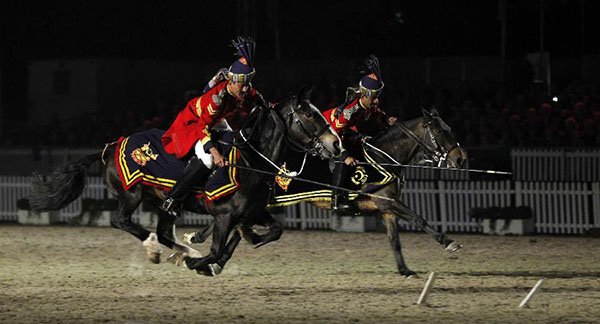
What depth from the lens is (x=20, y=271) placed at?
14.2m

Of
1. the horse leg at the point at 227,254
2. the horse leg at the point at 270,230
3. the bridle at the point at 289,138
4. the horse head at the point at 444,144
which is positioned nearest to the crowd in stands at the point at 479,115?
the horse head at the point at 444,144

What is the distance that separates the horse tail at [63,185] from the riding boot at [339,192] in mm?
3272

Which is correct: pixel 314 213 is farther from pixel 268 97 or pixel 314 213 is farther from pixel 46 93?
pixel 46 93

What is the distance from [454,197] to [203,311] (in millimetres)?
10736

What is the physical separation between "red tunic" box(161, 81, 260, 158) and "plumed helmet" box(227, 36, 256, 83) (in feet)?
0.79

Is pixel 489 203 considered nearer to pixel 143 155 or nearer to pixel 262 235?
pixel 262 235

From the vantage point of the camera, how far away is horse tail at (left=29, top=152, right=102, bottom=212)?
14.4 m

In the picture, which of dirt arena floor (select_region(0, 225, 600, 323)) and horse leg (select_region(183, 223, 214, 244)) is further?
horse leg (select_region(183, 223, 214, 244))

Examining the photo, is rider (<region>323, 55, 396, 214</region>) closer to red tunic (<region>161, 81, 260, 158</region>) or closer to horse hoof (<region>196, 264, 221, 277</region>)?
red tunic (<region>161, 81, 260, 158</region>)

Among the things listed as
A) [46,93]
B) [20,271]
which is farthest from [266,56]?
[20,271]

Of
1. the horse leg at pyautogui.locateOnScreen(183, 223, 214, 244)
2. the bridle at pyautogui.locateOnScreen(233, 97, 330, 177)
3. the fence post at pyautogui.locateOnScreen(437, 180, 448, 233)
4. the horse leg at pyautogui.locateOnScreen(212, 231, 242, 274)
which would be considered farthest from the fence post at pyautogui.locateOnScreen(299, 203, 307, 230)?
the bridle at pyautogui.locateOnScreen(233, 97, 330, 177)

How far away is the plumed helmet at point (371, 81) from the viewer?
→ 45.2 ft

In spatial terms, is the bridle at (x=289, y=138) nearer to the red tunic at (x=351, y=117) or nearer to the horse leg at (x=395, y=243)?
the red tunic at (x=351, y=117)

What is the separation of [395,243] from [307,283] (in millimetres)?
1498
